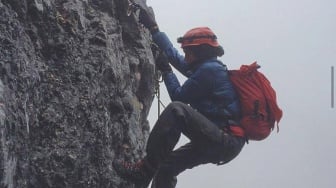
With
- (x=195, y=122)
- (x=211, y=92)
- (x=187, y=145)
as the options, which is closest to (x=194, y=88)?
(x=211, y=92)

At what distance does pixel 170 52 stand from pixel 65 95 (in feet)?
6.86

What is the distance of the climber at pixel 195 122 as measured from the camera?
22.4 feet

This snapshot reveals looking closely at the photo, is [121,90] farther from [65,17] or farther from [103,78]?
[65,17]

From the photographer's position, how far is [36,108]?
656 cm

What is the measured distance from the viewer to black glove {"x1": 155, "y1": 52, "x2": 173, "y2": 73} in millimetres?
8173

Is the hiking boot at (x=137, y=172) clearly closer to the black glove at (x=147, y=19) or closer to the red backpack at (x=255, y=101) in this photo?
the red backpack at (x=255, y=101)

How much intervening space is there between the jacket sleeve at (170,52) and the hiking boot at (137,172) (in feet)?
6.00

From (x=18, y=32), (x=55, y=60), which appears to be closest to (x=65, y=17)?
(x=55, y=60)

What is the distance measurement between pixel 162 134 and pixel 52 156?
1444mm

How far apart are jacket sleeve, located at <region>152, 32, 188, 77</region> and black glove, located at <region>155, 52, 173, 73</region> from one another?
8 centimetres

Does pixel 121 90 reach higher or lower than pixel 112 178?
higher

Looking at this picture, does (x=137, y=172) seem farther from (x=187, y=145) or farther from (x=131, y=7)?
(x=131, y=7)

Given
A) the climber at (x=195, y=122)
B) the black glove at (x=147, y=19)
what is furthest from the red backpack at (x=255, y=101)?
the black glove at (x=147, y=19)

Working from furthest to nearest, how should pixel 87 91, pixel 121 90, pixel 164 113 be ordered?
pixel 121 90, pixel 87 91, pixel 164 113
